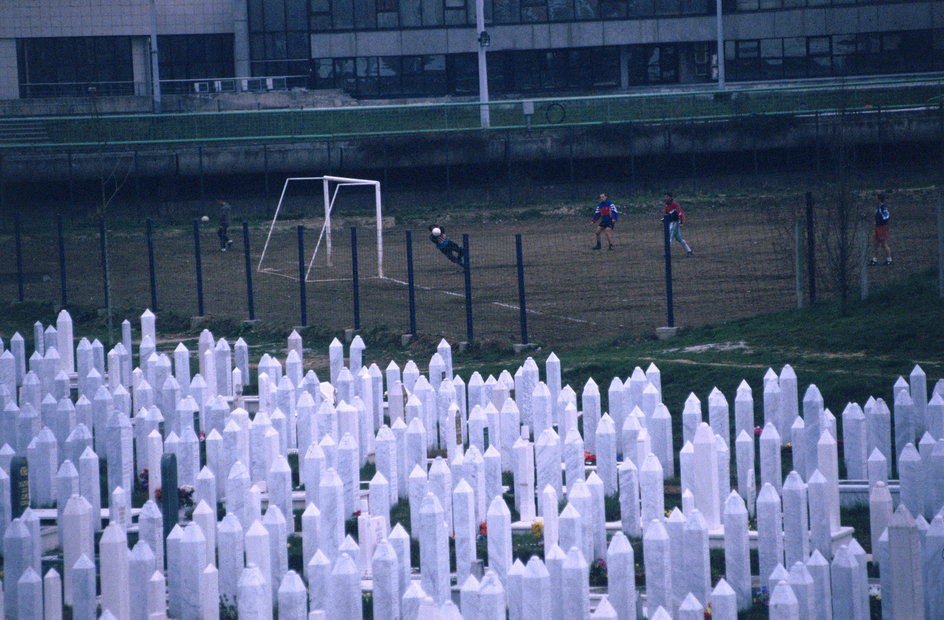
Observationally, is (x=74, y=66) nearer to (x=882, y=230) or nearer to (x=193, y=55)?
(x=193, y=55)

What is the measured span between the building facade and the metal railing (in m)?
11.7

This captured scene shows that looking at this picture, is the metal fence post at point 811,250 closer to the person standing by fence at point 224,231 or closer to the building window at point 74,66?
the person standing by fence at point 224,231

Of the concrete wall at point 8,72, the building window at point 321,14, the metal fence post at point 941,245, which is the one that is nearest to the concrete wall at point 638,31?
the building window at point 321,14

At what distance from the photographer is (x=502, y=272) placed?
2542 centimetres

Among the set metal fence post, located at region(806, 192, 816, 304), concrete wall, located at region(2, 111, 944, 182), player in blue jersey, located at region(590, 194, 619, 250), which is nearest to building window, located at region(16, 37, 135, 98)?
concrete wall, located at region(2, 111, 944, 182)

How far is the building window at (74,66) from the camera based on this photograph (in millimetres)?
52219

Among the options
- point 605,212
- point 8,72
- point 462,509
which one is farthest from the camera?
point 8,72

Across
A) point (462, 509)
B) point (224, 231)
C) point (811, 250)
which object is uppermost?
point (224, 231)

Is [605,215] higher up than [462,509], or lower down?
higher up

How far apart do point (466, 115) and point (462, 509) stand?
36.5m

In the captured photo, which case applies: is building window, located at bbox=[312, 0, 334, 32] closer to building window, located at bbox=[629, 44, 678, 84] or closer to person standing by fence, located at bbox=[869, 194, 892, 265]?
building window, located at bbox=[629, 44, 678, 84]

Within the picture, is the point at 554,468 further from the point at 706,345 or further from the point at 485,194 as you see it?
the point at 485,194

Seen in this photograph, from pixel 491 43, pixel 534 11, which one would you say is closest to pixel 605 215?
pixel 491 43

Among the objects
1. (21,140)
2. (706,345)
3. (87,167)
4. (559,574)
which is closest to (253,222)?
(87,167)
